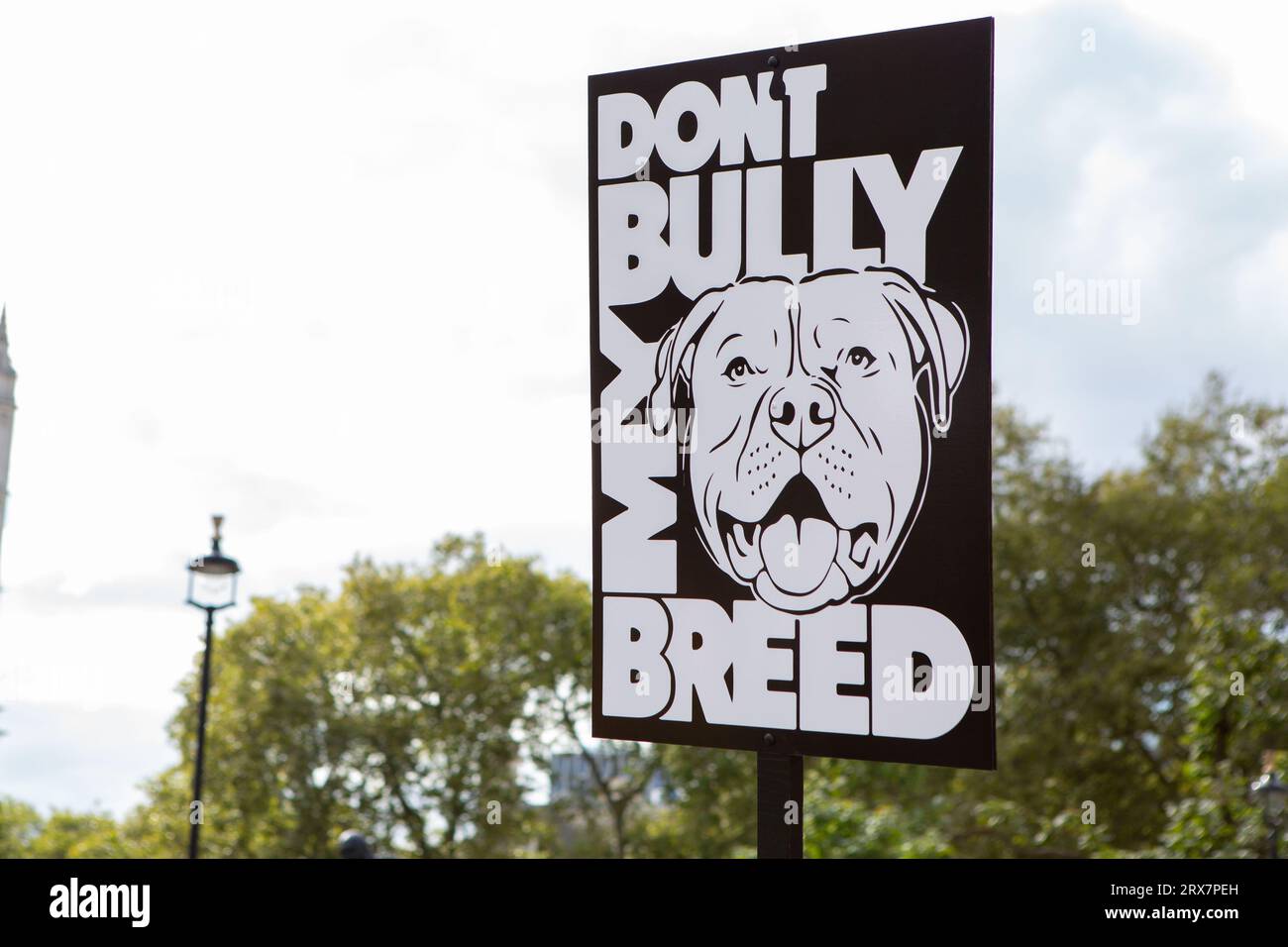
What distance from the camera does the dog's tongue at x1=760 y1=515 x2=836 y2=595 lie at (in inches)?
117

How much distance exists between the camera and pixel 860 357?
298 centimetres


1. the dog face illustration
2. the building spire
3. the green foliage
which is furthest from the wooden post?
the green foliage

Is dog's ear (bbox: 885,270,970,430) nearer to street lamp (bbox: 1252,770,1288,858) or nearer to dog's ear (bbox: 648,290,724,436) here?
dog's ear (bbox: 648,290,724,436)

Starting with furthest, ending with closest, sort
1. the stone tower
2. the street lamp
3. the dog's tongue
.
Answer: the street lamp < the stone tower < the dog's tongue

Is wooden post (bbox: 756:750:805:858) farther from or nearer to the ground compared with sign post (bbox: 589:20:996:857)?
nearer to the ground

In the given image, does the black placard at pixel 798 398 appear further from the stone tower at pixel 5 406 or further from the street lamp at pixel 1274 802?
the street lamp at pixel 1274 802

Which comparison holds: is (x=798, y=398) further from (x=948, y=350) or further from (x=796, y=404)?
(x=948, y=350)

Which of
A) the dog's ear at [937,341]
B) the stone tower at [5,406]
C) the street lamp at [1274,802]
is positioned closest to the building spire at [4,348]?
the stone tower at [5,406]

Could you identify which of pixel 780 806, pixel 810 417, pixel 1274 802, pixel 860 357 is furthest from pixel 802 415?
pixel 1274 802

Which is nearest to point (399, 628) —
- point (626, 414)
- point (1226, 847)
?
point (1226, 847)

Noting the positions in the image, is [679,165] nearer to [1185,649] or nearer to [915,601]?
[915,601]

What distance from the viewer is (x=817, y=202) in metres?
3.05

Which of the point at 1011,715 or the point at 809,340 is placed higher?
the point at 809,340

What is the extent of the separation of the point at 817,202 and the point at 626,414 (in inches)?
30.5
